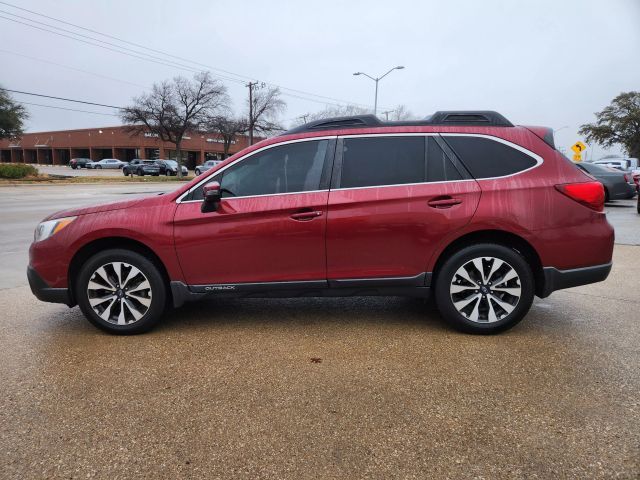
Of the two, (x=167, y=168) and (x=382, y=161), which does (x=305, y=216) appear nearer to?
(x=382, y=161)

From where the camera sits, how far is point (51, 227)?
4039 mm

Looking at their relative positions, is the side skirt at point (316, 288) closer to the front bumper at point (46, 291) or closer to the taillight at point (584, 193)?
the front bumper at point (46, 291)

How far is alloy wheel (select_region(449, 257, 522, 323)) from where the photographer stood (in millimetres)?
3807

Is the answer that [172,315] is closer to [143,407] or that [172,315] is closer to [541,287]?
[143,407]

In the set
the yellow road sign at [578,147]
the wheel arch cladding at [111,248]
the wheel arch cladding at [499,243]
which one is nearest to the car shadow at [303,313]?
the wheel arch cladding at [111,248]

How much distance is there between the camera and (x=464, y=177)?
3.88m

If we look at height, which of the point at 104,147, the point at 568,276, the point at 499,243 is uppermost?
the point at 104,147

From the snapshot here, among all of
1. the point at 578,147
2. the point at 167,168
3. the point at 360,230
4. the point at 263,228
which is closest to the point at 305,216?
the point at 263,228

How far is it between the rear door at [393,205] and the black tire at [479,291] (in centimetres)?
20

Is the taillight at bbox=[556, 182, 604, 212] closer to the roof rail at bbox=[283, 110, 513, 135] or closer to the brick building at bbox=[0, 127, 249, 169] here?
the roof rail at bbox=[283, 110, 513, 135]

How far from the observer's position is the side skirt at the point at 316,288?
12.8 feet

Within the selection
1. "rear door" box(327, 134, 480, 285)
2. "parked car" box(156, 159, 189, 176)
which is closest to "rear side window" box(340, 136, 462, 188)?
"rear door" box(327, 134, 480, 285)

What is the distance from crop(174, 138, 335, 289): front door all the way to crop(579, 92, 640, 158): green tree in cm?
8020

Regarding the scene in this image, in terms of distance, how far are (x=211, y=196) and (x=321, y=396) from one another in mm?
1856
